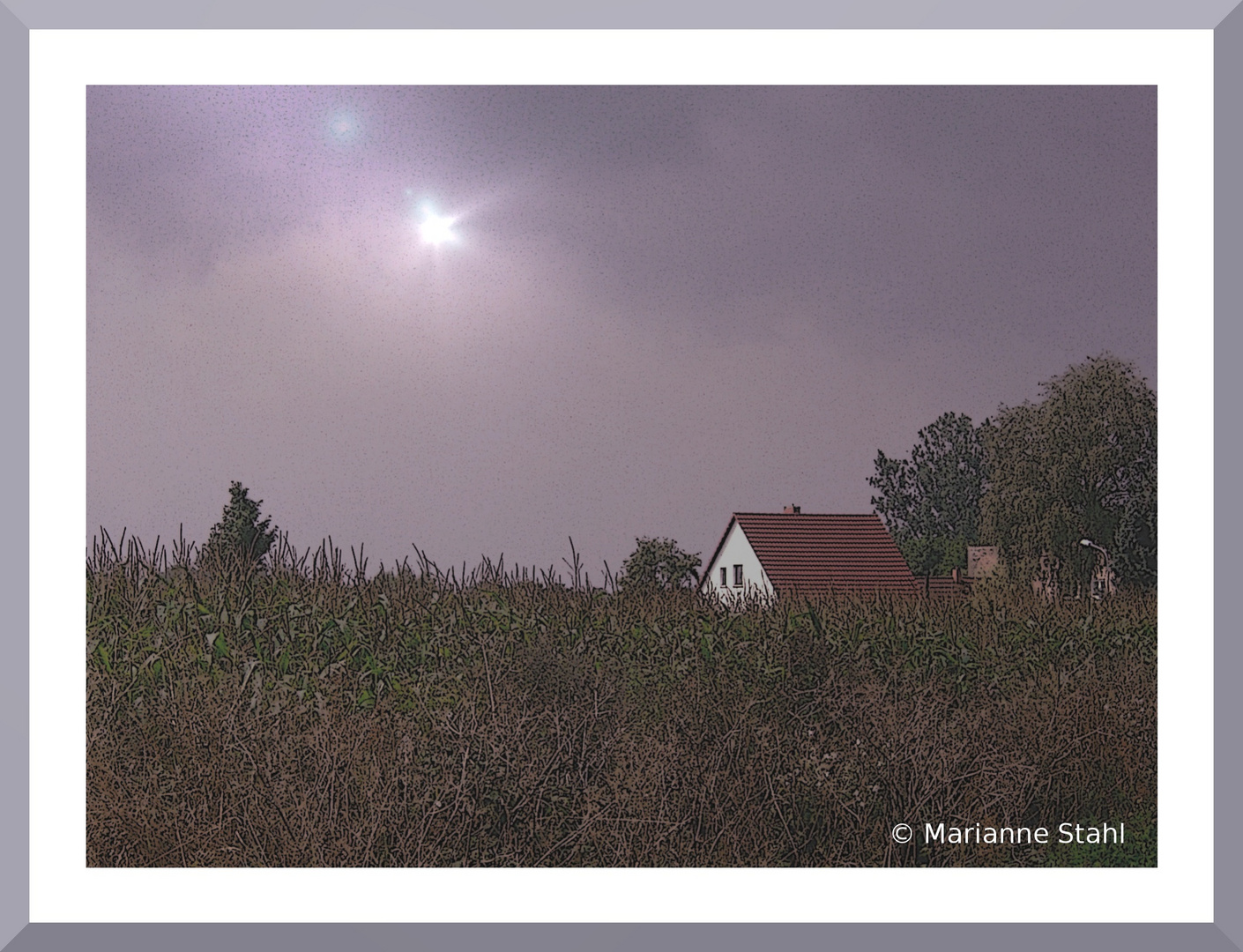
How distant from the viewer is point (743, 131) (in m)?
3.03

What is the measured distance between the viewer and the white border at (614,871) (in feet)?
9.02

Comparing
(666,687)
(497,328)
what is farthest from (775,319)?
(666,687)

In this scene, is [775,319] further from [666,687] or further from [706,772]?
[706,772]

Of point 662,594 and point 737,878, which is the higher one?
point 662,594

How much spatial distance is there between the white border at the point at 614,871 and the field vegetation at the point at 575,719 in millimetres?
70

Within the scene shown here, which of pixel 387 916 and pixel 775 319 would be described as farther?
pixel 775 319

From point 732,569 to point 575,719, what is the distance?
665 millimetres

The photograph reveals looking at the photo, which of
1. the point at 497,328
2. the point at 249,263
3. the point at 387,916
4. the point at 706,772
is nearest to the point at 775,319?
the point at 497,328

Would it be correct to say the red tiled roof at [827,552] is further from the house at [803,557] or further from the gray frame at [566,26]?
the gray frame at [566,26]

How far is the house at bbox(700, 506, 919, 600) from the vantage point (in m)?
3.06

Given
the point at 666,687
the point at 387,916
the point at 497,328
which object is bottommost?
the point at 387,916

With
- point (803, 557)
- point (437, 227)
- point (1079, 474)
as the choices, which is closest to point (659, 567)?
point (803, 557)

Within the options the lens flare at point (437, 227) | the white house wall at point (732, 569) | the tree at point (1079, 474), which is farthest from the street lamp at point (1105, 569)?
the lens flare at point (437, 227)
